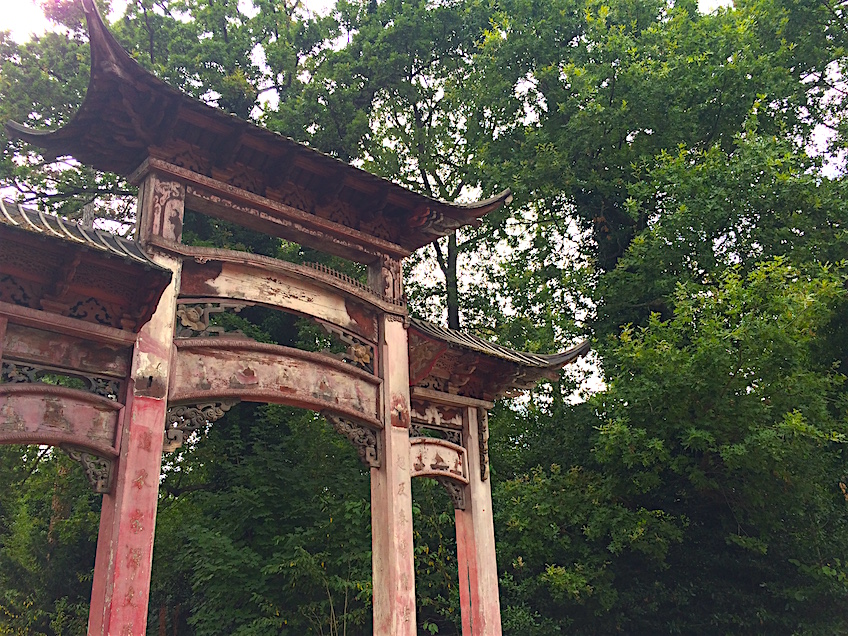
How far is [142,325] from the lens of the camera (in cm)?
529

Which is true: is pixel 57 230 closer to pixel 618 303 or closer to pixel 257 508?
pixel 257 508

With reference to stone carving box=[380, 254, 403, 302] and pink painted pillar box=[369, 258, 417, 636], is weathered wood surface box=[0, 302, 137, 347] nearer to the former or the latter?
pink painted pillar box=[369, 258, 417, 636]

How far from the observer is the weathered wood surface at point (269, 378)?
560 cm

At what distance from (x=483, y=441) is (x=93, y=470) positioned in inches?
185

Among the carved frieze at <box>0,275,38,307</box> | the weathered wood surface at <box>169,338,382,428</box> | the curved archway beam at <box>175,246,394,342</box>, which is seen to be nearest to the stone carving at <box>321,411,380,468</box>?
the weathered wood surface at <box>169,338,382,428</box>

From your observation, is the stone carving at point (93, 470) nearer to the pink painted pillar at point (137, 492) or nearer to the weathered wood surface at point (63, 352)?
the pink painted pillar at point (137, 492)

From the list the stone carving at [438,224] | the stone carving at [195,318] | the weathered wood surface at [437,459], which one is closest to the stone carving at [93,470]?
the stone carving at [195,318]

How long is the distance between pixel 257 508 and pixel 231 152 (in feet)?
A: 23.7

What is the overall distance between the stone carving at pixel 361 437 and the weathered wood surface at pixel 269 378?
12 cm

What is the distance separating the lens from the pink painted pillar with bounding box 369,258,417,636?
20.5 ft

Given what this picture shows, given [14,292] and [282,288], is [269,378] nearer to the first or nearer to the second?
[282,288]

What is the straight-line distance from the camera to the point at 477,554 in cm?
780

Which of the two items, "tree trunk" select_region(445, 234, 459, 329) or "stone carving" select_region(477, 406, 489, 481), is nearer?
"stone carving" select_region(477, 406, 489, 481)

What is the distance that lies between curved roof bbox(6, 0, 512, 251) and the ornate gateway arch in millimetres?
16
